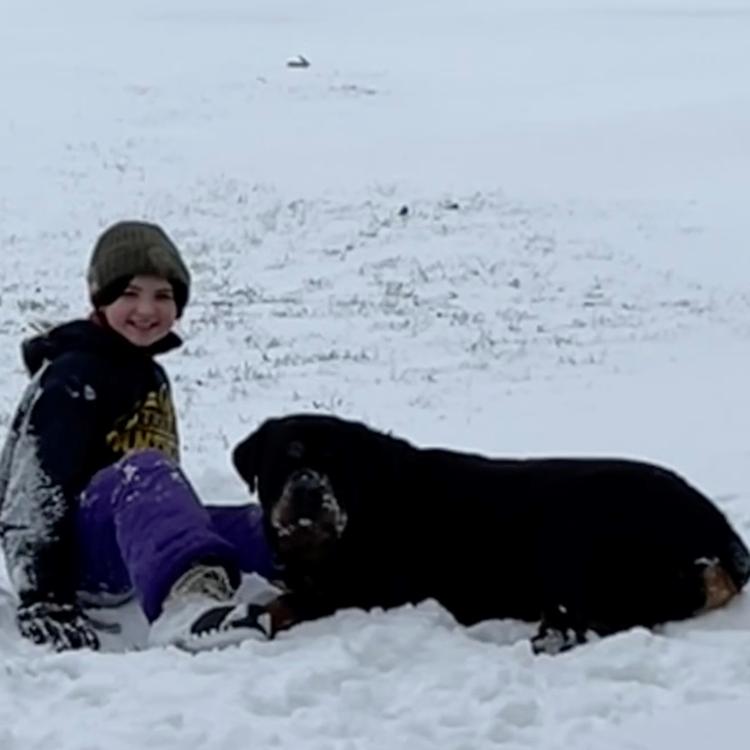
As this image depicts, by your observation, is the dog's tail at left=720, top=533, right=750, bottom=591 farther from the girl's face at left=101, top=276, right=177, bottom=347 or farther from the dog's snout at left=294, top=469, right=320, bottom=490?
the girl's face at left=101, top=276, right=177, bottom=347

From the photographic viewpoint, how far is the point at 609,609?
15.2 feet

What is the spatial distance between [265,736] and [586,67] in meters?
29.4

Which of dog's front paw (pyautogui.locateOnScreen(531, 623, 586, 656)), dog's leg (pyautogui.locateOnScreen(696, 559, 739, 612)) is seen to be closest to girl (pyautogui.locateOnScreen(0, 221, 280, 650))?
dog's front paw (pyautogui.locateOnScreen(531, 623, 586, 656))

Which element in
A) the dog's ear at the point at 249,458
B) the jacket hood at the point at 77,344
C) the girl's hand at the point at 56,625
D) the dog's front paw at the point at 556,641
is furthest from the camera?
the jacket hood at the point at 77,344

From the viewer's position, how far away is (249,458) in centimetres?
503

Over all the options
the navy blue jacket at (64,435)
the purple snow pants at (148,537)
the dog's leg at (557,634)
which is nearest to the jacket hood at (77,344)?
the navy blue jacket at (64,435)

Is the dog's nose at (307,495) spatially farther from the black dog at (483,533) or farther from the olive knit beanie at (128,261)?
the olive knit beanie at (128,261)

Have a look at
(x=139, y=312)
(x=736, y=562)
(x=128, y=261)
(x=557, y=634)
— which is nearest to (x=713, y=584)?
(x=736, y=562)

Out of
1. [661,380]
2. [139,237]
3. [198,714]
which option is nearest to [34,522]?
[139,237]

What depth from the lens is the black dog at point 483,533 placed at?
15.3 feet

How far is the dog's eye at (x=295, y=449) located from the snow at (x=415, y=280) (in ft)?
1.56

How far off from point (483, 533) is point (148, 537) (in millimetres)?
952

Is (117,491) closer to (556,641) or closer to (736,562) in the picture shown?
(556,641)

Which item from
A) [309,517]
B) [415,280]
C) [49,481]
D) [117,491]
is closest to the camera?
[309,517]
